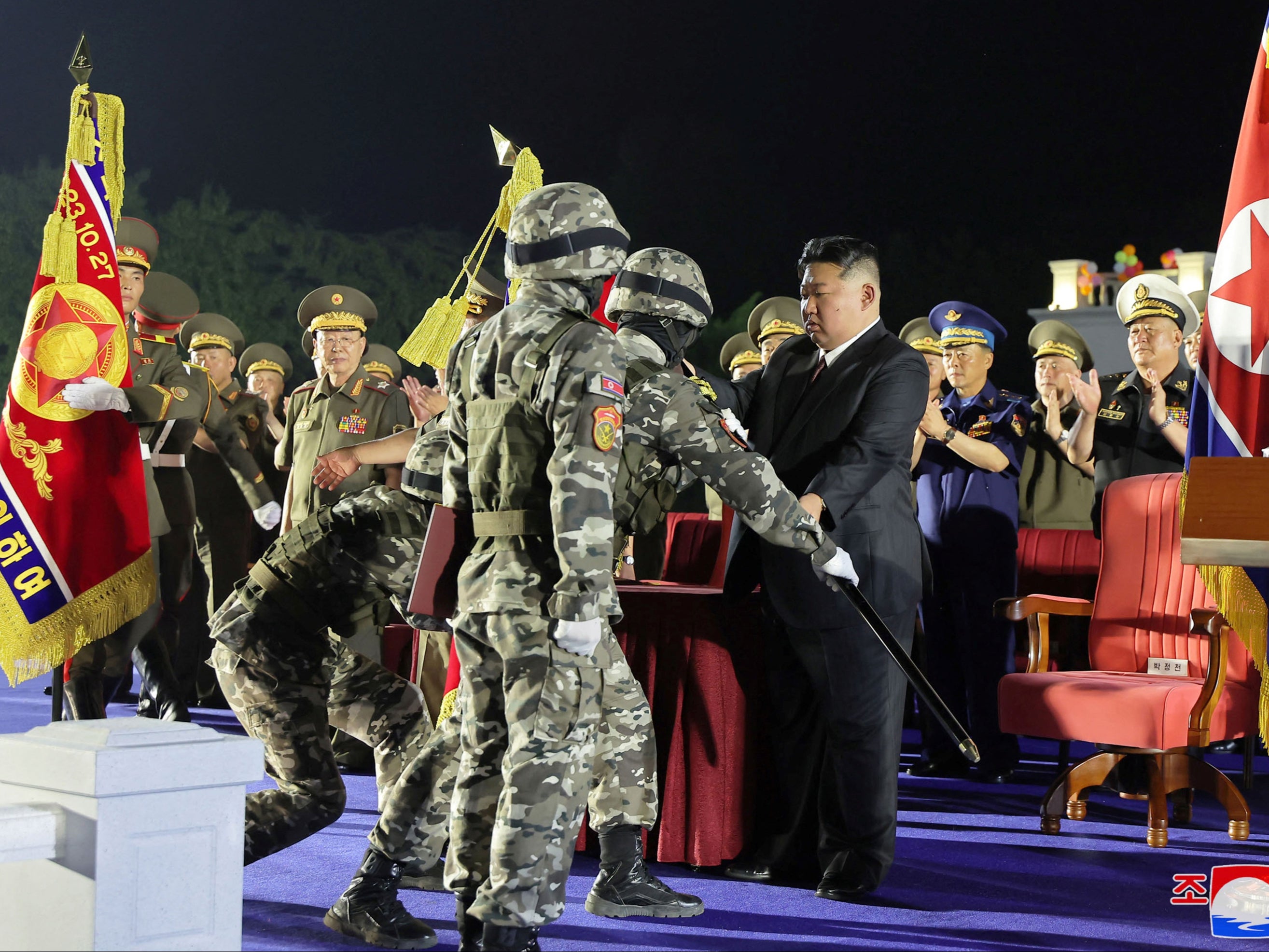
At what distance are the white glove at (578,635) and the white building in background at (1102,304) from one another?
11.9 meters

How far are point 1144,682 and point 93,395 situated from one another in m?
3.18

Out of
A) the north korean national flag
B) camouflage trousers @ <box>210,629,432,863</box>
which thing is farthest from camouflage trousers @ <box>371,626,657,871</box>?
the north korean national flag

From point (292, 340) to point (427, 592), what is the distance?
39.6ft

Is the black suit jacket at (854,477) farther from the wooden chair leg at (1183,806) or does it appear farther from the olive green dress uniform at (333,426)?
the olive green dress uniform at (333,426)

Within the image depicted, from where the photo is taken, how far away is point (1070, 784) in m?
3.63

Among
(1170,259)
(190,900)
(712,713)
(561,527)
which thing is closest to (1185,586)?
(712,713)

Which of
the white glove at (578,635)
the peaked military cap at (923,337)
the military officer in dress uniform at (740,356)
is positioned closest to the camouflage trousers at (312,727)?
the white glove at (578,635)

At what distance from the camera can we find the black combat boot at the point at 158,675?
16.1 feet

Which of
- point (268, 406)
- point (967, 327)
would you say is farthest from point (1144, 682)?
point (268, 406)

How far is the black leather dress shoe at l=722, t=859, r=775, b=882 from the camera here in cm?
316

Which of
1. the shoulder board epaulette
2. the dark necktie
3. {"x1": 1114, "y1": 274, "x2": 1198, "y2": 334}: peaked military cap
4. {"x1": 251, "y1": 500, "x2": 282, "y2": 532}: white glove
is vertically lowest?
{"x1": 251, "y1": 500, "x2": 282, "y2": 532}: white glove

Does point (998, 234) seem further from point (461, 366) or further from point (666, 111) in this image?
point (461, 366)

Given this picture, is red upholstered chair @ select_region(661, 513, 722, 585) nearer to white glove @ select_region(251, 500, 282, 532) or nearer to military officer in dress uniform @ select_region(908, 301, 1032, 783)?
military officer in dress uniform @ select_region(908, 301, 1032, 783)

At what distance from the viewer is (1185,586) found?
3.79m
